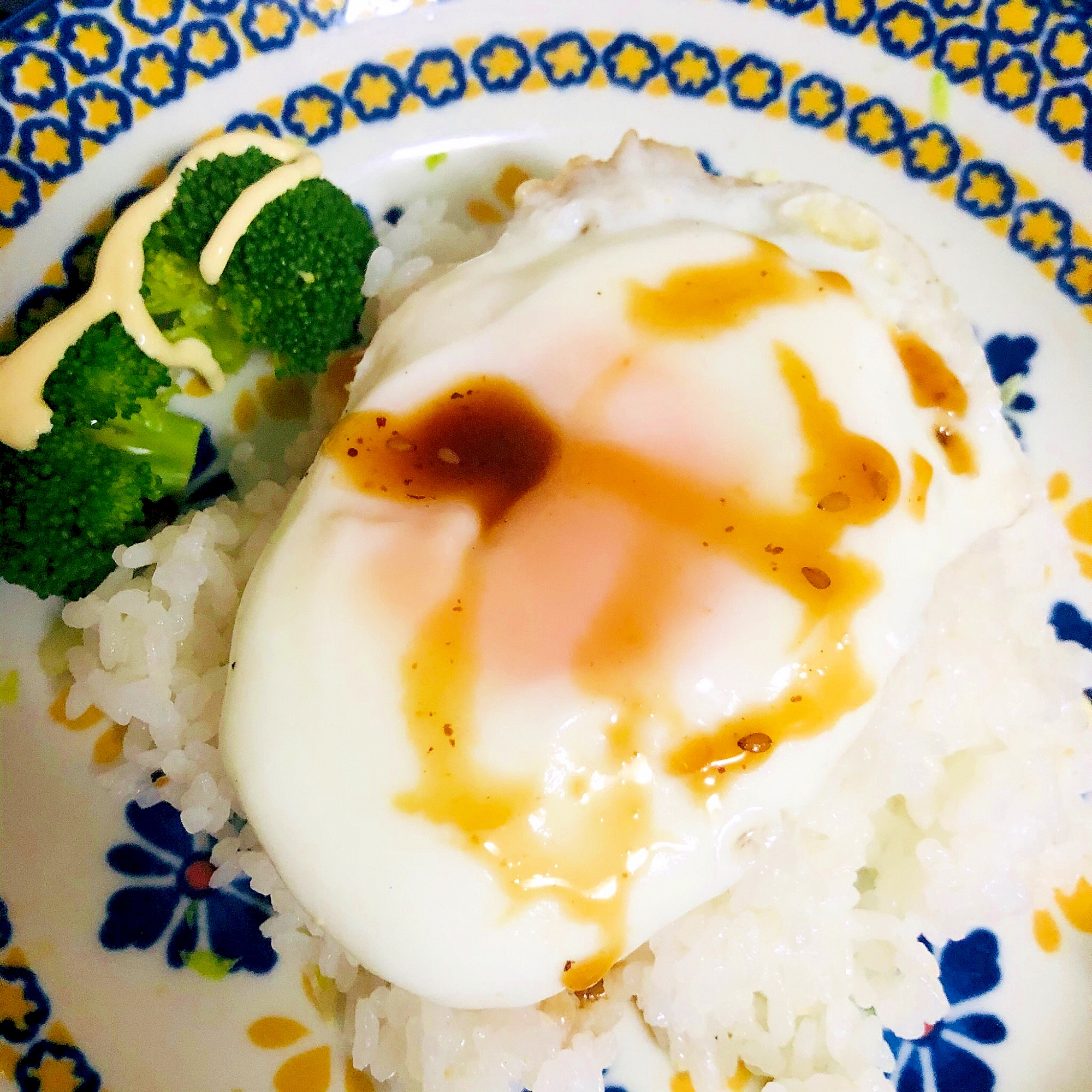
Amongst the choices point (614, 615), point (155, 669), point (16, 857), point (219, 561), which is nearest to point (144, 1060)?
point (16, 857)

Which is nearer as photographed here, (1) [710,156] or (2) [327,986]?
(2) [327,986]

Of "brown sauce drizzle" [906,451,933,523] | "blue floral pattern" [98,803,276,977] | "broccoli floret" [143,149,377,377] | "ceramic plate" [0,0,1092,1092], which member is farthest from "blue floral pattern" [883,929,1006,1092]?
"broccoli floret" [143,149,377,377]

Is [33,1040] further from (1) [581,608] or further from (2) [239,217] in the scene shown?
(2) [239,217]

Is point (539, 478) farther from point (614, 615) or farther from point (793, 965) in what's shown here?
point (793, 965)

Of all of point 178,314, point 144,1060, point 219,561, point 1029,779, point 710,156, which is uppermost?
point 710,156

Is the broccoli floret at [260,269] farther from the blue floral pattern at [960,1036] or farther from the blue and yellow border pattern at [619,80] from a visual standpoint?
the blue floral pattern at [960,1036]

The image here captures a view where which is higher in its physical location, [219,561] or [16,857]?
[219,561]
